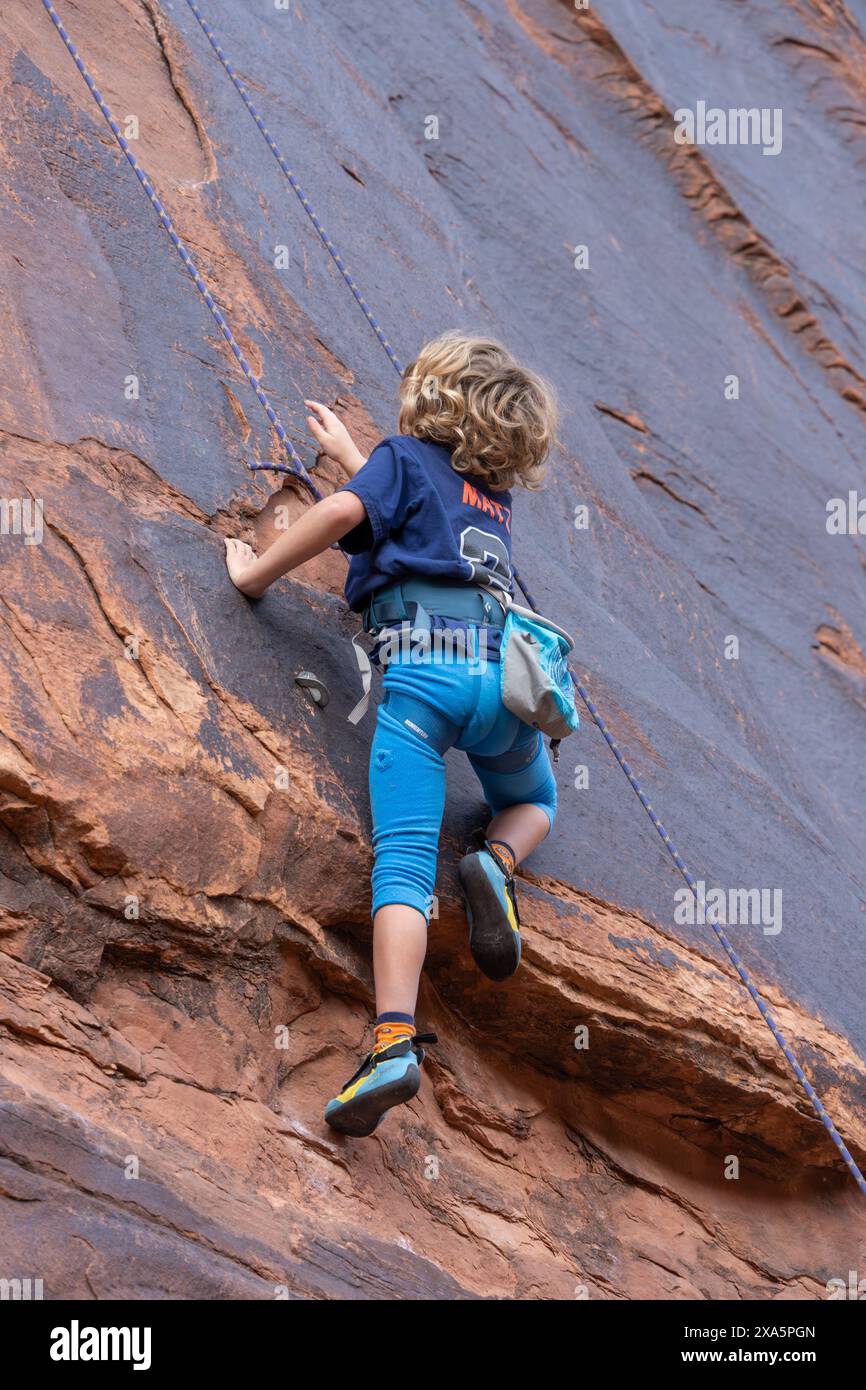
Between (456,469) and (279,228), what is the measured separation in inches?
63.2

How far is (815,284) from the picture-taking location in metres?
8.94

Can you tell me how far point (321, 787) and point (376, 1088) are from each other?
82 cm

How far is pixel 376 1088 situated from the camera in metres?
3.45

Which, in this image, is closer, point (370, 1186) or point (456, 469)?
point (370, 1186)

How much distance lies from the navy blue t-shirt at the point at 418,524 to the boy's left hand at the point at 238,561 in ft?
0.97

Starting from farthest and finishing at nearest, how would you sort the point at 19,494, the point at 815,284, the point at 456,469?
the point at 815,284, the point at 456,469, the point at 19,494

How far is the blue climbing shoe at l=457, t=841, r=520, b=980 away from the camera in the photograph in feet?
12.6

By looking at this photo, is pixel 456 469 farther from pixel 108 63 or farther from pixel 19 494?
pixel 108 63

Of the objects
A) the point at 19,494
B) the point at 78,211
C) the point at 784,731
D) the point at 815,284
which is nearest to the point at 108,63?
the point at 78,211

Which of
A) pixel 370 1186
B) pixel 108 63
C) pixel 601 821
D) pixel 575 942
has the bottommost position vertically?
pixel 370 1186

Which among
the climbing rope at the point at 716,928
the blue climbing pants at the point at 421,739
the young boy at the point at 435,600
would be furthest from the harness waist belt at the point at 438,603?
the climbing rope at the point at 716,928
